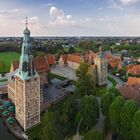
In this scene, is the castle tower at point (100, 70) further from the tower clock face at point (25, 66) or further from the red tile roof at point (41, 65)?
the tower clock face at point (25, 66)

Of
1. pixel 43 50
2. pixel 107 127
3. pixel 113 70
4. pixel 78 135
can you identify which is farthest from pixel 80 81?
pixel 43 50

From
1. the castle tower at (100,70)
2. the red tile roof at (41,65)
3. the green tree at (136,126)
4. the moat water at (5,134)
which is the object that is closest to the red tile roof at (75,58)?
the red tile roof at (41,65)

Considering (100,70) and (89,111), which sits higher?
(100,70)

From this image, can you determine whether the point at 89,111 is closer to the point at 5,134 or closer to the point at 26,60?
the point at 26,60

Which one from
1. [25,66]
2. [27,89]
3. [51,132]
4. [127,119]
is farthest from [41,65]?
[51,132]

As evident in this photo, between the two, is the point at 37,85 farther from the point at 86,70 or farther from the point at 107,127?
the point at 86,70

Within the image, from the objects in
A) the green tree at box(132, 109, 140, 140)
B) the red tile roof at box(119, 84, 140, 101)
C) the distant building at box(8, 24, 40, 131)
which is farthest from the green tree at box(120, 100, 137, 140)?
the distant building at box(8, 24, 40, 131)

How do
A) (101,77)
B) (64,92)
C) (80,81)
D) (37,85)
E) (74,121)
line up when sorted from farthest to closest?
(101,77), (64,92), (80,81), (37,85), (74,121)

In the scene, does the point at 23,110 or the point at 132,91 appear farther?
the point at 132,91
